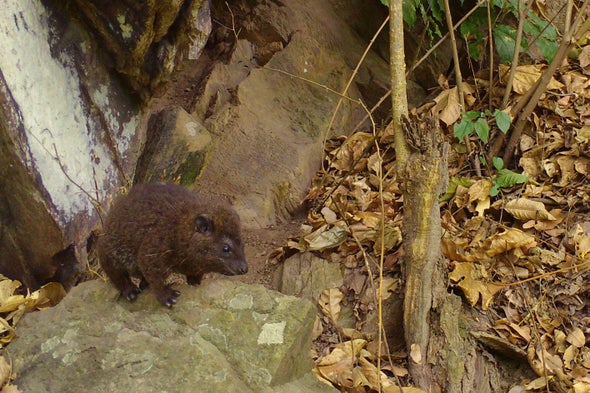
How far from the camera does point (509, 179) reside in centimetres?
675

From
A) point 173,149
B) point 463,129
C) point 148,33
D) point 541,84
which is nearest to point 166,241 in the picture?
point 148,33

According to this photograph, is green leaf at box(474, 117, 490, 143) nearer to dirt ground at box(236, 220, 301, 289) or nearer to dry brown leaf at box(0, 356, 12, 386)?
dirt ground at box(236, 220, 301, 289)

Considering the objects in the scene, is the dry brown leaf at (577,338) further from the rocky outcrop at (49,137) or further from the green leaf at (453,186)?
the rocky outcrop at (49,137)

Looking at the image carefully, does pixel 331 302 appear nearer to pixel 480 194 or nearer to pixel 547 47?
pixel 480 194

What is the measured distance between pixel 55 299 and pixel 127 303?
140cm

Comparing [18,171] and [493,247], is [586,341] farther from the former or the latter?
[18,171]

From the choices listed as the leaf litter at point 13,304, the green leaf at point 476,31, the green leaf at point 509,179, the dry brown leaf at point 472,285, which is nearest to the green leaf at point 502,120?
the green leaf at point 509,179

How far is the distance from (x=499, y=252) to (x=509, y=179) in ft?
3.01

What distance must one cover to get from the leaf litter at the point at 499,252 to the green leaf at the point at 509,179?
0.08 metres

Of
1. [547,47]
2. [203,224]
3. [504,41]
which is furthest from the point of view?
[504,41]

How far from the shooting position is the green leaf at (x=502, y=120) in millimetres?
6703

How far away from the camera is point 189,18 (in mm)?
6227

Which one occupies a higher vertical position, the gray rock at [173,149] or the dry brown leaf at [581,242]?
the gray rock at [173,149]

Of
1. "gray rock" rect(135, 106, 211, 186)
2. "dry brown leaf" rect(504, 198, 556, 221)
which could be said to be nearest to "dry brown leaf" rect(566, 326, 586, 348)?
"dry brown leaf" rect(504, 198, 556, 221)
